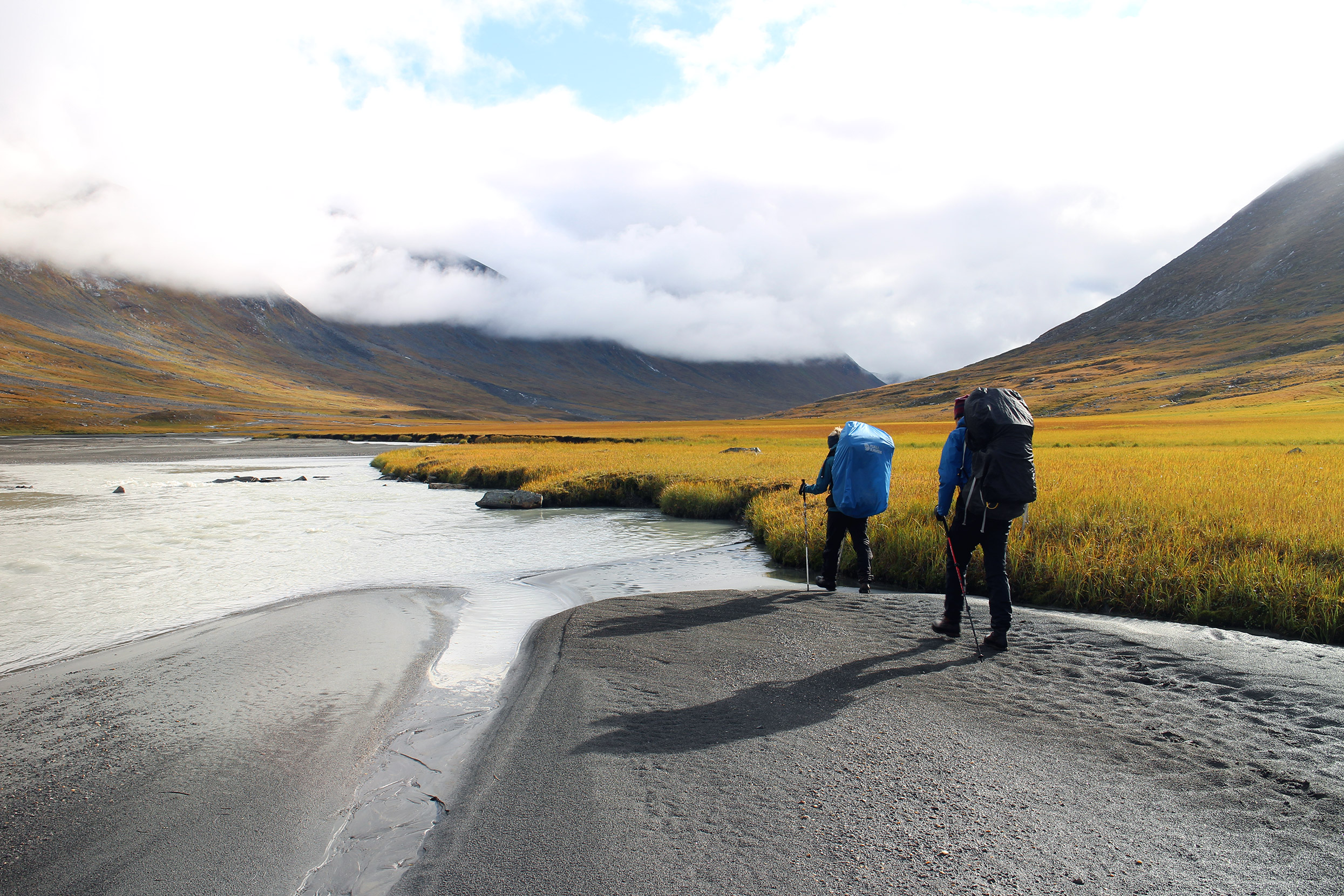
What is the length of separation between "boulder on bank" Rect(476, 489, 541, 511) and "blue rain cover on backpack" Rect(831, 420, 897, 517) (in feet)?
60.3

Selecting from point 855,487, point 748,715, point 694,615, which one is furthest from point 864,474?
point 748,715

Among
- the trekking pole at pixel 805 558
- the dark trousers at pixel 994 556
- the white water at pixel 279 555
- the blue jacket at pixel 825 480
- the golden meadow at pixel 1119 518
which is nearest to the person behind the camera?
the dark trousers at pixel 994 556

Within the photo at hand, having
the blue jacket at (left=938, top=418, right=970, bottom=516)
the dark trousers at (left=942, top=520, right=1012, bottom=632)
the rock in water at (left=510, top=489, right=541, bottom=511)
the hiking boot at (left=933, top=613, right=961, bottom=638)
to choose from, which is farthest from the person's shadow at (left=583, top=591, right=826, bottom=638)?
the rock in water at (left=510, top=489, right=541, bottom=511)

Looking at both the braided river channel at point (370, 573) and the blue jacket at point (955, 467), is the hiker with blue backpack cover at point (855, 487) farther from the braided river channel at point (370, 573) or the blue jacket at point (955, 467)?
the braided river channel at point (370, 573)

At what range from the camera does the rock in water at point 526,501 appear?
28000 millimetres

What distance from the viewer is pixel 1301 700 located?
634 centimetres

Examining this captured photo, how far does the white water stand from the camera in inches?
460

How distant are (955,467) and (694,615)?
4437 mm

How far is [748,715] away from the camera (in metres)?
6.56

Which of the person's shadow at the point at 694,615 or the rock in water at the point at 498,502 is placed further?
the rock in water at the point at 498,502

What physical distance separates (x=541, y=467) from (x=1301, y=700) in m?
32.7

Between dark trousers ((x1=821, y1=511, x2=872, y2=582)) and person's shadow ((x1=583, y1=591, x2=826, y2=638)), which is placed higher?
dark trousers ((x1=821, y1=511, x2=872, y2=582))

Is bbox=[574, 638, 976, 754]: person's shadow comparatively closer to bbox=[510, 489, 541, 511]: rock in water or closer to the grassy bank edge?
the grassy bank edge

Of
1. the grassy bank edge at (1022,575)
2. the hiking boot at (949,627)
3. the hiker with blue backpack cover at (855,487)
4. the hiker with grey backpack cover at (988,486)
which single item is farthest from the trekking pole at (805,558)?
the hiker with grey backpack cover at (988,486)
